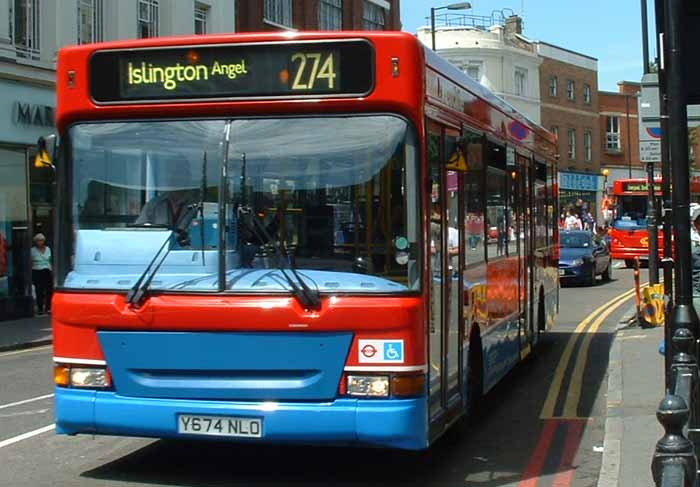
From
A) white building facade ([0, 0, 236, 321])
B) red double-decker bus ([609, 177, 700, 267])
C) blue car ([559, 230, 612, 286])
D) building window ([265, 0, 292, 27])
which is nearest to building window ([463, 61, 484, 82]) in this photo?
red double-decker bus ([609, 177, 700, 267])

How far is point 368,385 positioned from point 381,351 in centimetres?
23

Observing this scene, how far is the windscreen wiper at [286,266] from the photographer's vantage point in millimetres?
5977

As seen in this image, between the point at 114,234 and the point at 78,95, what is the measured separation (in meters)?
0.98

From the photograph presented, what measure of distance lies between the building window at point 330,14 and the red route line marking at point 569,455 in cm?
2564

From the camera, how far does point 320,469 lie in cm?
707

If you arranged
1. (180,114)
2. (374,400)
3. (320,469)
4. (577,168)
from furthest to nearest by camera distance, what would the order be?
(577,168) → (320,469) → (180,114) → (374,400)

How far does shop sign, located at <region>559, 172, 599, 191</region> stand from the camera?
5766 cm

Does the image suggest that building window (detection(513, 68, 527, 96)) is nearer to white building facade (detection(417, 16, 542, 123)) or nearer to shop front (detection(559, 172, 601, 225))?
white building facade (detection(417, 16, 542, 123))

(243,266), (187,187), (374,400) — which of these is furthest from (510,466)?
(187,187)

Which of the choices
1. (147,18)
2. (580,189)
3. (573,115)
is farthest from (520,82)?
(147,18)

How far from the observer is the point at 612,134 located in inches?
2566

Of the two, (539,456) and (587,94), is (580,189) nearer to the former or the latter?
(587,94)

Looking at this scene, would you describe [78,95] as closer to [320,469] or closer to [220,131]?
[220,131]

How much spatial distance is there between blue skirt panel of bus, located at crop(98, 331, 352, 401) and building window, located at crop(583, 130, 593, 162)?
56998mm
